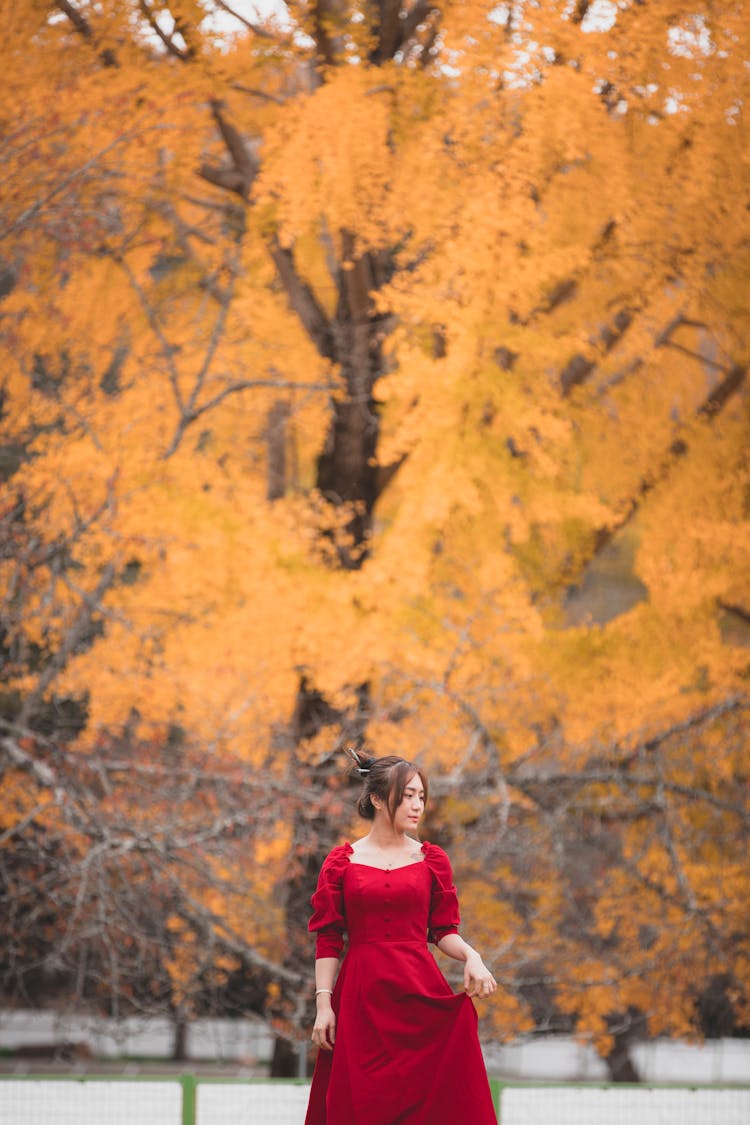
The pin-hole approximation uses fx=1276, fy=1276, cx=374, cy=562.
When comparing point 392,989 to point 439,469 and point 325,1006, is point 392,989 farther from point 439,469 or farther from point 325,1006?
point 439,469

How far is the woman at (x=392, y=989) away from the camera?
3.25 meters

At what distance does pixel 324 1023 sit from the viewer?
10.8ft

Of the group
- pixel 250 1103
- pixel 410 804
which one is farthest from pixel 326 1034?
pixel 250 1103

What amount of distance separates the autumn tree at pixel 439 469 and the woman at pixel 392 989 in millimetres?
4539

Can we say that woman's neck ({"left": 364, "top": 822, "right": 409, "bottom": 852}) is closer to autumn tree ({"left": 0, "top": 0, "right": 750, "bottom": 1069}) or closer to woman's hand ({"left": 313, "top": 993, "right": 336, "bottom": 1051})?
woman's hand ({"left": 313, "top": 993, "right": 336, "bottom": 1051})

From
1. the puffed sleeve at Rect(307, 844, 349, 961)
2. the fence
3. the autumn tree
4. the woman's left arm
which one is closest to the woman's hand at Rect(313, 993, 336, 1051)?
the puffed sleeve at Rect(307, 844, 349, 961)

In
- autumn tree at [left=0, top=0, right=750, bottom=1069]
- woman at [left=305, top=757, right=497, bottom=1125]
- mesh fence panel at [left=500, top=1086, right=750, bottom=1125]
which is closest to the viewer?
woman at [left=305, top=757, right=497, bottom=1125]

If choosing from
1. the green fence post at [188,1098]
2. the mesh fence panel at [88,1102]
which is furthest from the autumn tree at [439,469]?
the green fence post at [188,1098]

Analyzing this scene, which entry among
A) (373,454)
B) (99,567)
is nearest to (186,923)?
(99,567)

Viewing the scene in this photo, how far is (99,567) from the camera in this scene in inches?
404

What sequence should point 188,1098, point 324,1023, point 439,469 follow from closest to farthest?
point 324,1023, point 188,1098, point 439,469

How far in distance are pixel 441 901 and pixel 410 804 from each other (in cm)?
31

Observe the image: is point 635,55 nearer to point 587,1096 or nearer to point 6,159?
point 6,159

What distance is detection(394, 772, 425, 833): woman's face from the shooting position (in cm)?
335
